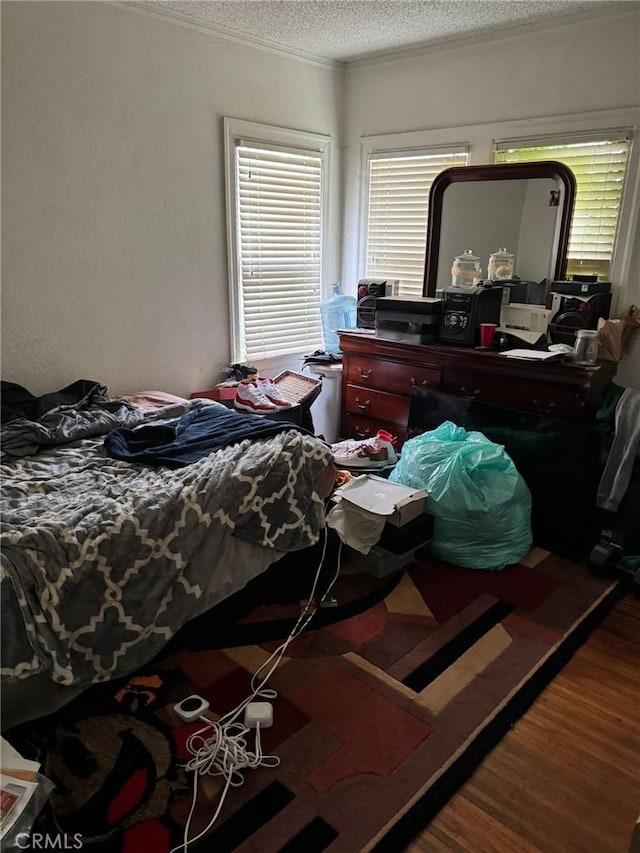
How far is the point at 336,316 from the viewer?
405cm

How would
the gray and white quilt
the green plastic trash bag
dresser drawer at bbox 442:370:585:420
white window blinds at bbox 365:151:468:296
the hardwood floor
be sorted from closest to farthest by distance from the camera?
the hardwood floor, the gray and white quilt, the green plastic trash bag, dresser drawer at bbox 442:370:585:420, white window blinds at bbox 365:151:468:296

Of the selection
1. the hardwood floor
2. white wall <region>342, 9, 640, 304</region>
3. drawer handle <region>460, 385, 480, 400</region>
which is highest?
white wall <region>342, 9, 640, 304</region>

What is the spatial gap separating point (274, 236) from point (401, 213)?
0.87m

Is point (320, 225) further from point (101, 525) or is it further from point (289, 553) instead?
point (101, 525)

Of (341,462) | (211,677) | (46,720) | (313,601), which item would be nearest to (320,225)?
(341,462)

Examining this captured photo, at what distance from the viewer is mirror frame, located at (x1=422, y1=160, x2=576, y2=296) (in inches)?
120

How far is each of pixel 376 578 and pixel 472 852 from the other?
1167mm

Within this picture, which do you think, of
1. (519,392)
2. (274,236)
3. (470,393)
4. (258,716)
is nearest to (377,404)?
(470,393)

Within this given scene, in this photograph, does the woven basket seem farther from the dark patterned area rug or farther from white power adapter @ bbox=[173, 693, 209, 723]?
white power adapter @ bbox=[173, 693, 209, 723]

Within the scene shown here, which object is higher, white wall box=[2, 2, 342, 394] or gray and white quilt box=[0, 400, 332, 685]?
white wall box=[2, 2, 342, 394]

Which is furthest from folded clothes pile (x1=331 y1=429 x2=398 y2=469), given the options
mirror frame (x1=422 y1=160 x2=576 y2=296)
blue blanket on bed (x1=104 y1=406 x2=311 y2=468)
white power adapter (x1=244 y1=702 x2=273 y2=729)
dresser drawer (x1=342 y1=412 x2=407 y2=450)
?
white power adapter (x1=244 y1=702 x2=273 y2=729)

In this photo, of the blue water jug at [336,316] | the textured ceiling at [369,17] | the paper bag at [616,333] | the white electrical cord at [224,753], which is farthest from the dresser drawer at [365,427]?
the textured ceiling at [369,17]

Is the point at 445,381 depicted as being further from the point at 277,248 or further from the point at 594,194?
the point at 277,248

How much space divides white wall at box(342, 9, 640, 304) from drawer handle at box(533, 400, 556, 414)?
747mm
